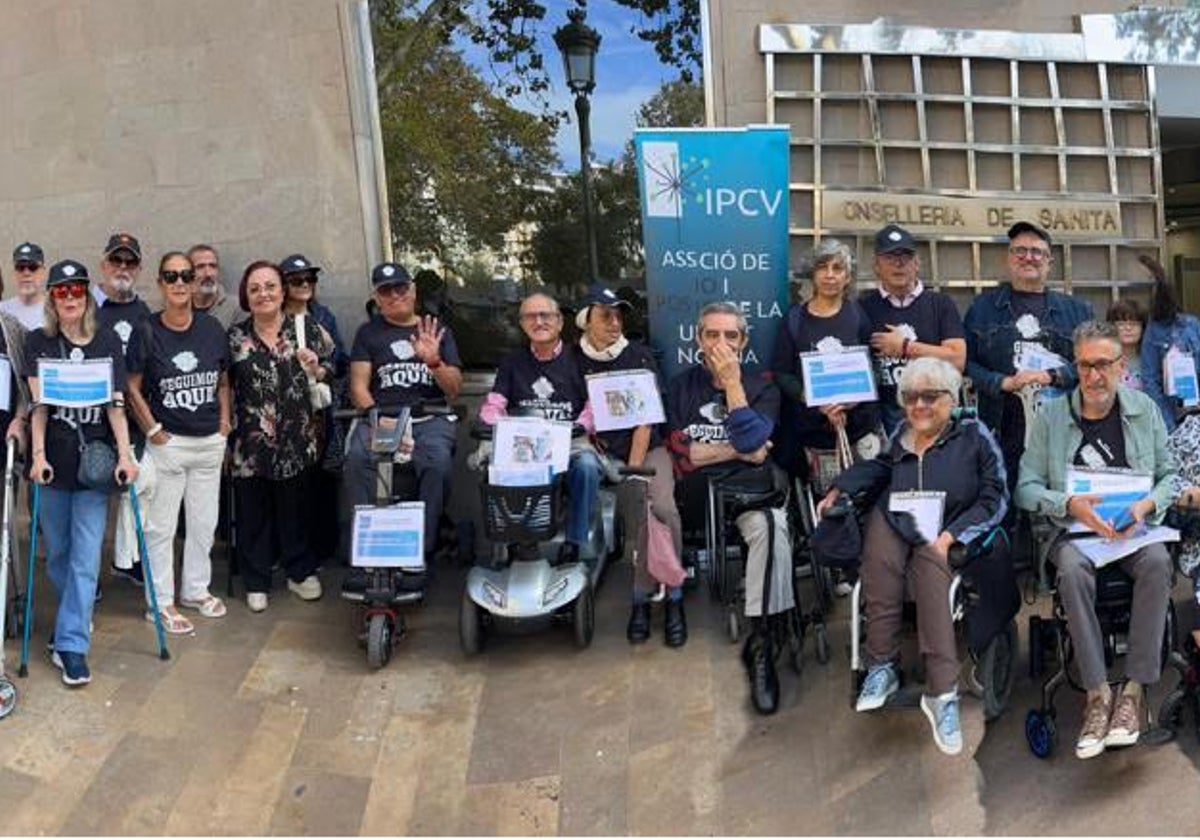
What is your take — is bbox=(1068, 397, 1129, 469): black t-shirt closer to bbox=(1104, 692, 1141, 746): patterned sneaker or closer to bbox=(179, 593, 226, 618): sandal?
bbox=(1104, 692, 1141, 746): patterned sneaker

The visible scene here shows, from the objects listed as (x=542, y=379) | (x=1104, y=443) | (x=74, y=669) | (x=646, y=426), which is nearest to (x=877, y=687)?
(x=1104, y=443)

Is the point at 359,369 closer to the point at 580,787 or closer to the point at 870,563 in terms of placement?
the point at 580,787

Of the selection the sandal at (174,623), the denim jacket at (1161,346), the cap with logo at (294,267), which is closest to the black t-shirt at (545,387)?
the cap with logo at (294,267)

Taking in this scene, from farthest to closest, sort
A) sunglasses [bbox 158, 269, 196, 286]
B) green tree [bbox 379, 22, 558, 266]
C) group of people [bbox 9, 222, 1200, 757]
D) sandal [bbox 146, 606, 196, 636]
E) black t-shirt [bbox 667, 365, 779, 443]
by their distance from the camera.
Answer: green tree [bbox 379, 22, 558, 266]
sandal [bbox 146, 606, 196, 636]
sunglasses [bbox 158, 269, 196, 286]
black t-shirt [bbox 667, 365, 779, 443]
group of people [bbox 9, 222, 1200, 757]

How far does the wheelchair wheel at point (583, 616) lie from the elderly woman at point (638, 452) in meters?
0.20

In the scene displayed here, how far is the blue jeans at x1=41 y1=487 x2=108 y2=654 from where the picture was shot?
4.35 m

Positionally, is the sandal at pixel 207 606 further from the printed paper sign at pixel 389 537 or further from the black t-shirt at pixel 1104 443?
the black t-shirt at pixel 1104 443

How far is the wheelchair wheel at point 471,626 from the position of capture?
4672 mm

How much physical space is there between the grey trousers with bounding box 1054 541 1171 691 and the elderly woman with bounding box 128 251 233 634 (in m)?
3.83

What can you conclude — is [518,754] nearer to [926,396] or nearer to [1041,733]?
[1041,733]

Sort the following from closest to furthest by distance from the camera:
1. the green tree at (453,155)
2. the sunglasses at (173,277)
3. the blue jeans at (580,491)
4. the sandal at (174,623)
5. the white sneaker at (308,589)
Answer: the blue jeans at (580,491), the sunglasses at (173,277), the sandal at (174,623), the white sneaker at (308,589), the green tree at (453,155)

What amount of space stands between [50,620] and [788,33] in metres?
5.01

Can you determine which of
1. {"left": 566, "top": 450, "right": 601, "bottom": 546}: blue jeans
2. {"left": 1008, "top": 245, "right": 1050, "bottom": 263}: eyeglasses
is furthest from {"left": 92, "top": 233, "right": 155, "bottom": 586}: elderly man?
{"left": 1008, "top": 245, "right": 1050, "bottom": 263}: eyeglasses

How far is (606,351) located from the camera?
4918 mm
